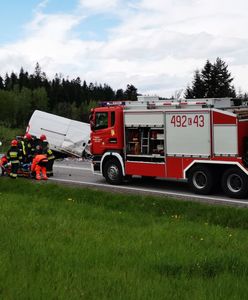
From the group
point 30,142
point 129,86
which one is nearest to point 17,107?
point 129,86

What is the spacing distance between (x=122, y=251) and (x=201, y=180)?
24.7 feet

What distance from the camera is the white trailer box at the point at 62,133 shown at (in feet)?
92.2

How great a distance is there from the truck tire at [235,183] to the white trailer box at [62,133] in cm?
1485

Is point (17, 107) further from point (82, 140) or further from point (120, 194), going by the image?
point (120, 194)

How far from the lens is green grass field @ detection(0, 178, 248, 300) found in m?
5.53

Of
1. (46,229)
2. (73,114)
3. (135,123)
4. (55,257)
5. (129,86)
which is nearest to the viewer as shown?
(55,257)

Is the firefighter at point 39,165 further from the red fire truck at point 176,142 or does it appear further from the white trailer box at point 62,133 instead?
the white trailer box at point 62,133

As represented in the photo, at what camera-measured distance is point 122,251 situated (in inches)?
292

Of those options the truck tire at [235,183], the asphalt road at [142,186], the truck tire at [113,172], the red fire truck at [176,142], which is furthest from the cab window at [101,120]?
the truck tire at [235,183]

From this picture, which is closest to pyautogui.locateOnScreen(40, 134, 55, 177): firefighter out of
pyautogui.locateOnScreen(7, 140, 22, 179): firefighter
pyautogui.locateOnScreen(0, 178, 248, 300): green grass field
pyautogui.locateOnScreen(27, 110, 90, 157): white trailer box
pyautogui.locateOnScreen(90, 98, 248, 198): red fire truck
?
pyautogui.locateOnScreen(7, 140, 22, 179): firefighter

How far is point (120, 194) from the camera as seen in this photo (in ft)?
46.4

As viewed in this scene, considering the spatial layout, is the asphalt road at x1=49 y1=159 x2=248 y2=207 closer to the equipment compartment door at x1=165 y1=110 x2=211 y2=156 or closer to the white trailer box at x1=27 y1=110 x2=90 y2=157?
the equipment compartment door at x1=165 y1=110 x2=211 y2=156

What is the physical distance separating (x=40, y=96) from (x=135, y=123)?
77454 millimetres

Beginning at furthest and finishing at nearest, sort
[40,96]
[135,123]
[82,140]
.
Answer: [40,96] < [82,140] < [135,123]
